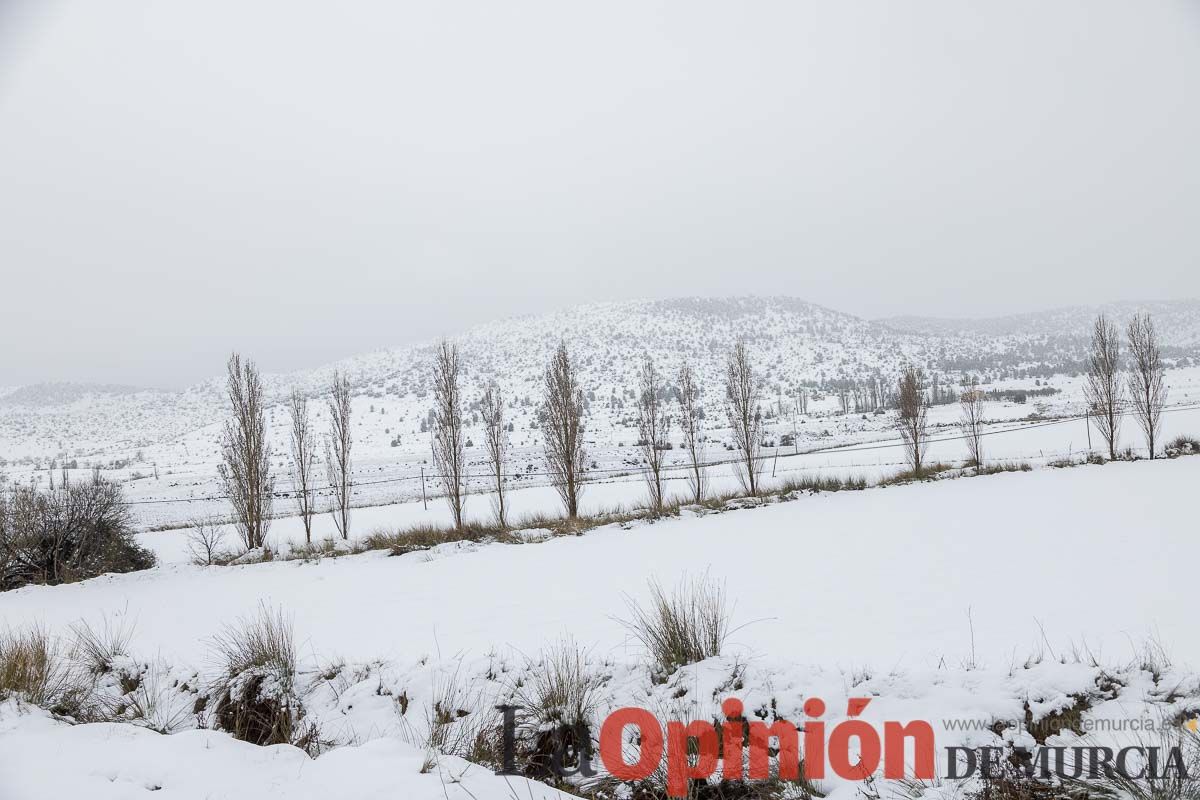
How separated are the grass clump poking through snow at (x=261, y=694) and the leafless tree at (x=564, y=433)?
43.7 feet

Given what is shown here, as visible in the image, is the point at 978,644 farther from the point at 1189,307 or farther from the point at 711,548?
the point at 1189,307

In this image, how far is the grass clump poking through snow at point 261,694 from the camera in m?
5.35

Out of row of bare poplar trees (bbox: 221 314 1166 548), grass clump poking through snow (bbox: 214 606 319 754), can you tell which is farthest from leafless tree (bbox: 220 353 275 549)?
grass clump poking through snow (bbox: 214 606 319 754)

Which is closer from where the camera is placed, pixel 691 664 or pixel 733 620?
pixel 691 664

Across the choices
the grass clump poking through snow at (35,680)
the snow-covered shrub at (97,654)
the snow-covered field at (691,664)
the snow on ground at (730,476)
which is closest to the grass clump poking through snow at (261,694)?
the snow-covered field at (691,664)

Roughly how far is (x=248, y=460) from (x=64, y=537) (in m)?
4.85

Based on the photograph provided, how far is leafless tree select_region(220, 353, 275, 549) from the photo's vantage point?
18.4 metres

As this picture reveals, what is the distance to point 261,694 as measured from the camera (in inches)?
229

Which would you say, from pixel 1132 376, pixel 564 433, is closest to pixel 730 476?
pixel 564 433

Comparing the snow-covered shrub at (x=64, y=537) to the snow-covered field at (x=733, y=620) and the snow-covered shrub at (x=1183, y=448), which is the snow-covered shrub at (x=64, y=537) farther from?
the snow-covered shrub at (x=1183, y=448)

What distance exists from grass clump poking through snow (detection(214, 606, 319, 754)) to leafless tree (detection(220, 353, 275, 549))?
1387 centimetres

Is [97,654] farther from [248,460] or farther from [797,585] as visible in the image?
[248,460]

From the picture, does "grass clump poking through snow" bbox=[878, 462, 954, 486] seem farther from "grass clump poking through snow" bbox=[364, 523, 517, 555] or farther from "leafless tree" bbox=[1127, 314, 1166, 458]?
"grass clump poking through snow" bbox=[364, 523, 517, 555]

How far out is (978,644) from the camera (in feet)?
18.8
